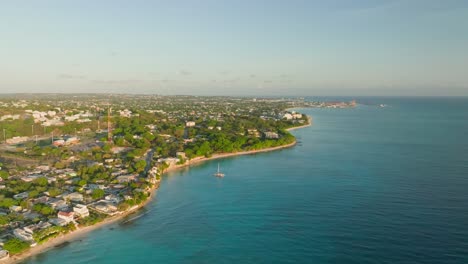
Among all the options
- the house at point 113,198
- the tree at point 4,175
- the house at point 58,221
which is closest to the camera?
the house at point 58,221

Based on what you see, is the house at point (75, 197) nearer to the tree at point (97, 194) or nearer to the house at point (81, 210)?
the tree at point (97, 194)

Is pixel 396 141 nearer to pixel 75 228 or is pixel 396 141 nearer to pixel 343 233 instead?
pixel 343 233

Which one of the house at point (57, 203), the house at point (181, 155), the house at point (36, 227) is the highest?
the house at point (181, 155)

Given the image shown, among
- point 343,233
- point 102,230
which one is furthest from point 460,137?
point 102,230

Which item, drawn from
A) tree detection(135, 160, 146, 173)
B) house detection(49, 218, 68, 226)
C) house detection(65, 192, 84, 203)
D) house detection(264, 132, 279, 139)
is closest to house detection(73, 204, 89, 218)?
house detection(49, 218, 68, 226)

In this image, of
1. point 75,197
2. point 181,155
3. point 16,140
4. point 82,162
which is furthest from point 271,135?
point 16,140

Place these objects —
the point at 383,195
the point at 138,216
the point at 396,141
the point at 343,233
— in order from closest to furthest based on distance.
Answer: the point at 343,233
the point at 138,216
the point at 383,195
the point at 396,141

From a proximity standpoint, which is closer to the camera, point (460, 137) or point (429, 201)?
point (429, 201)

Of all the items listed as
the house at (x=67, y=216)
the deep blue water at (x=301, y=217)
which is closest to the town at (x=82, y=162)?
the house at (x=67, y=216)
